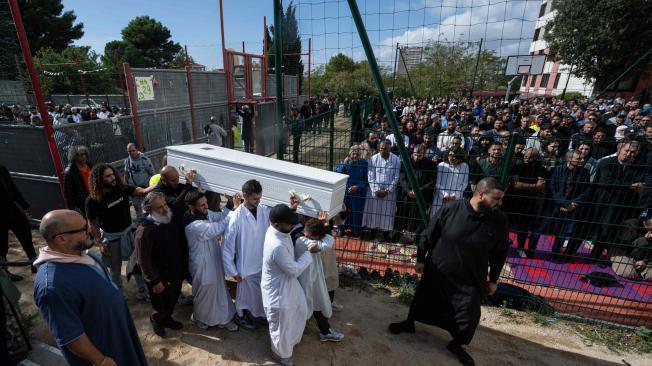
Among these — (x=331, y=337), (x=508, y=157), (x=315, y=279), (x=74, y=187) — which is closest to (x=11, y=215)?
(x=74, y=187)

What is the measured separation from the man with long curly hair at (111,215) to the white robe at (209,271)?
87 cm

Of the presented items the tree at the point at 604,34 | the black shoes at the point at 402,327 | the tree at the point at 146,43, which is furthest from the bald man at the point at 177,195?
the tree at the point at 146,43

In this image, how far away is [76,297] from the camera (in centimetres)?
176

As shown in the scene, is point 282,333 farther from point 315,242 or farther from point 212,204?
point 212,204

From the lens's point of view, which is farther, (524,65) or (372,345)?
(524,65)

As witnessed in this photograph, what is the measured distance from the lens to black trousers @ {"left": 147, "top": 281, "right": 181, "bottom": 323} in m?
3.09

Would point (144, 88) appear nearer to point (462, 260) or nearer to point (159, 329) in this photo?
point (159, 329)

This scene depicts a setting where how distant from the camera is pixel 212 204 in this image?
356cm

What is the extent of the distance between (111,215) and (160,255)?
999 mm

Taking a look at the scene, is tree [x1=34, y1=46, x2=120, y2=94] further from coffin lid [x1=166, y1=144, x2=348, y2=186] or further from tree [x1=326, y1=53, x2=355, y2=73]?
tree [x1=326, y1=53, x2=355, y2=73]

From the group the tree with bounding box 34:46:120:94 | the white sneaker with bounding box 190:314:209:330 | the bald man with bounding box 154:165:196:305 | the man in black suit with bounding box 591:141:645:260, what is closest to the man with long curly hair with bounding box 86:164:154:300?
the bald man with bounding box 154:165:196:305

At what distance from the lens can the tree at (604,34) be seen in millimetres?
17938

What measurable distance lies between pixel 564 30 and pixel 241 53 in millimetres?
19081

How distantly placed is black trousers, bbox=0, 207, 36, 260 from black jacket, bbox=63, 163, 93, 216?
1.84 feet
